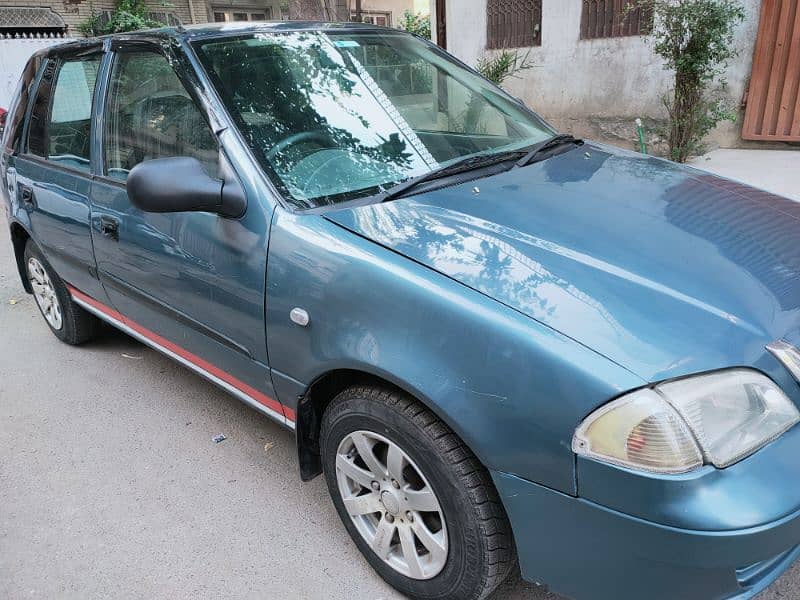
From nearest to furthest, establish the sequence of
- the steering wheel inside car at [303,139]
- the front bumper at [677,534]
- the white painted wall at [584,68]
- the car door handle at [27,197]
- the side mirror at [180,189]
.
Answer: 1. the front bumper at [677,534]
2. the side mirror at [180,189]
3. the steering wheel inside car at [303,139]
4. the car door handle at [27,197]
5. the white painted wall at [584,68]

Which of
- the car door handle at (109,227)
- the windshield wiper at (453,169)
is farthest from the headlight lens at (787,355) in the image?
the car door handle at (109,227)

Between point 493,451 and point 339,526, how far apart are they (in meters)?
1.14

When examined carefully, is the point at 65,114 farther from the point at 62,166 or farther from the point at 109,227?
the point at 109,227

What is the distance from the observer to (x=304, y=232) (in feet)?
6.79

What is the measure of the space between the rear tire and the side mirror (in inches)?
84.2

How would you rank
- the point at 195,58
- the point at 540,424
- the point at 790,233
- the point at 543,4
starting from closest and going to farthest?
the point at 540,424 → the point at 790,233 → the point at 195,58 → the point at 543,4

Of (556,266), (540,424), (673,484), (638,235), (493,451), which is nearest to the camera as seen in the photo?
(673,484)

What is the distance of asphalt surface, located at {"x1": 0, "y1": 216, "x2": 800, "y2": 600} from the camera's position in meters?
2.31

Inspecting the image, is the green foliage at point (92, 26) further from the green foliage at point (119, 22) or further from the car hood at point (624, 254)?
the car hood at point (624, 254)

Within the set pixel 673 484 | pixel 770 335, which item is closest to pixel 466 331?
pixel 673 484

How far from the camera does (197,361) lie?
111 inches

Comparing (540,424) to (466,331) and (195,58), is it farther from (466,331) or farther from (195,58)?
(195,58)

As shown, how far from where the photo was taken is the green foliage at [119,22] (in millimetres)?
15547

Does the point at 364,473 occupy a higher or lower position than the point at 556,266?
lower
